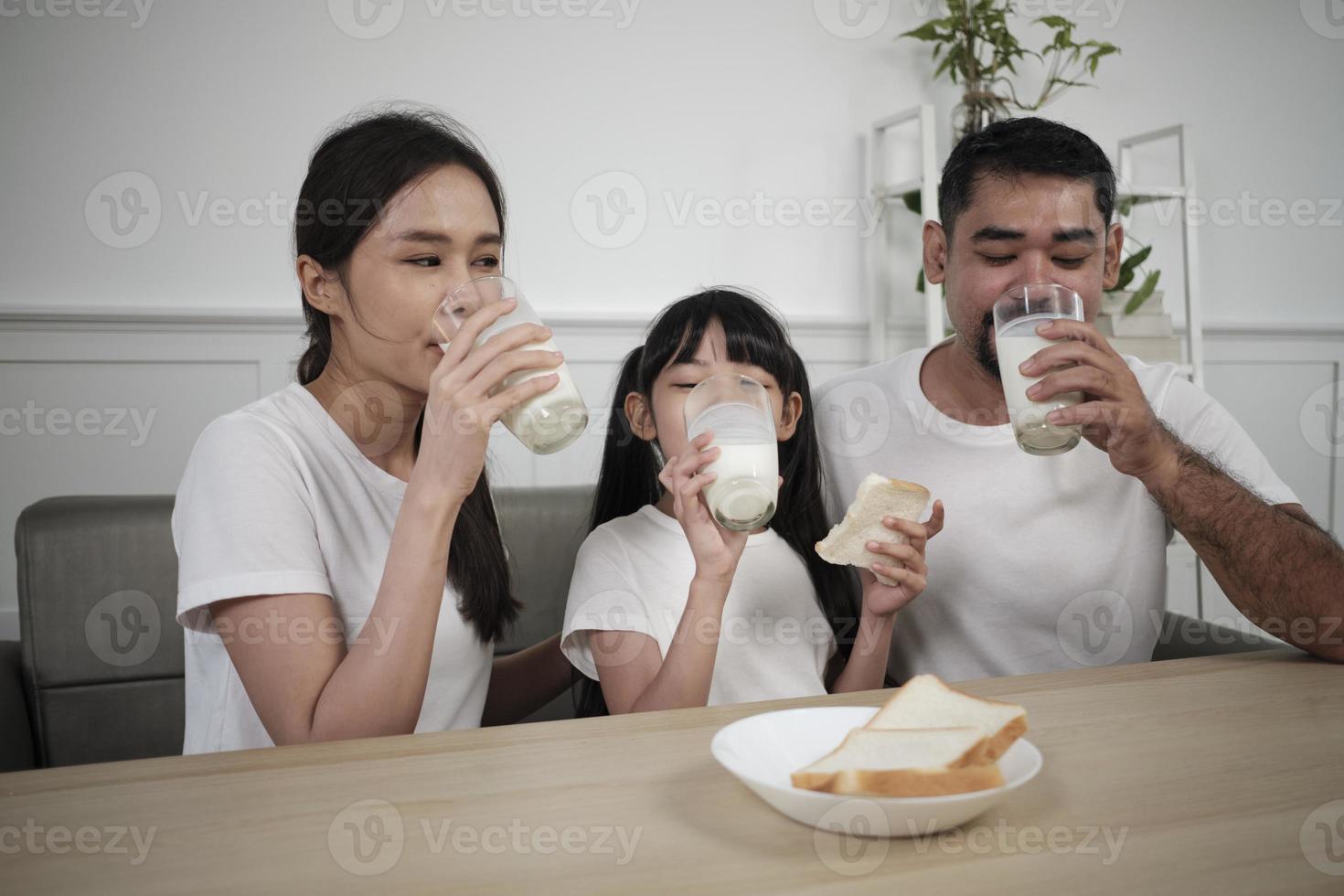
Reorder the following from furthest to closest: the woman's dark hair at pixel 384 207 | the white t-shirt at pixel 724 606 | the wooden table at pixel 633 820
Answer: the white t-shirt at pixel 724 606, the woman's dark hair at pixel 384 207, the wooden table at pixel 633 820

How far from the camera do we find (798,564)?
1.53 meters

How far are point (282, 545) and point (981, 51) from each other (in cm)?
277

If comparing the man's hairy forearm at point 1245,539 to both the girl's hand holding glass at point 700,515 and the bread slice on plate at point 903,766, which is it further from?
the bread slice on plate at point 903,766

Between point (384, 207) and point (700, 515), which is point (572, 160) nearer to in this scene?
point (384, 207)

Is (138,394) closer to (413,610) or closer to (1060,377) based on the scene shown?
(413,610)

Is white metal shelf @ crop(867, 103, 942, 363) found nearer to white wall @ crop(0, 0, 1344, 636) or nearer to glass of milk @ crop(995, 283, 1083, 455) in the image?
white wall @ crop(0, 0, 1344, 636)

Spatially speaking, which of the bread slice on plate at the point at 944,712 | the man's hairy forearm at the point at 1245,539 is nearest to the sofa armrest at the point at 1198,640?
the man's hairy forearm at the point at 1245,539

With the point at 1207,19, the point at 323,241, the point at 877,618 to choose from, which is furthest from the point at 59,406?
the point at 1207,19

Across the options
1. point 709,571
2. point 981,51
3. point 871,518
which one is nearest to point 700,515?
point 709,571

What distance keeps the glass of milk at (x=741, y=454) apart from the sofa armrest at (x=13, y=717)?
103cm

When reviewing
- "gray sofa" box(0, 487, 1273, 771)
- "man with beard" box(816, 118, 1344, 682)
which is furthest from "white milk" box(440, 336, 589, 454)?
"gray sofa" box(0, 487, 1273, 771)

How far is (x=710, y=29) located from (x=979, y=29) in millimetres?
777

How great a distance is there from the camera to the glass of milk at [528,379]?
1029 mm

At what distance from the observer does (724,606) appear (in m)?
1.39
